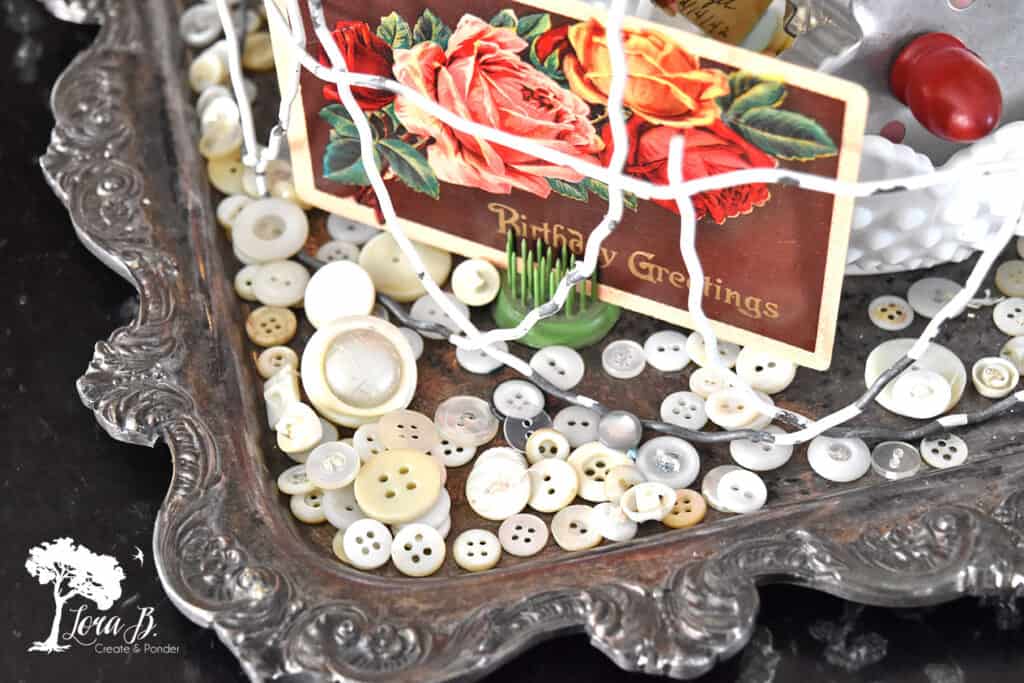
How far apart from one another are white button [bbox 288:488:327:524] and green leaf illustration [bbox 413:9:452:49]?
0.19 meters

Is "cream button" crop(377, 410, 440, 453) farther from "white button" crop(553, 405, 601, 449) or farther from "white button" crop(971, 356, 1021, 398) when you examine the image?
"white button" crop(971, 356, 1021, 398)

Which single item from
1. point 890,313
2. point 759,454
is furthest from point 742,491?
point 890,313

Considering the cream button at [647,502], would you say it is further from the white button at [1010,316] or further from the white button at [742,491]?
the white button at [1010,316]

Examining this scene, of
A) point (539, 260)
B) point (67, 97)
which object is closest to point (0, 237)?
point (67, 97)

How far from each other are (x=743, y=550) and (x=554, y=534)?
0.08 m

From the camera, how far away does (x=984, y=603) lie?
61cm

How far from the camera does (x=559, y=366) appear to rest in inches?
26.4

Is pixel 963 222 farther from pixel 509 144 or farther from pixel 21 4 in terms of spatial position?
pixel 21 4

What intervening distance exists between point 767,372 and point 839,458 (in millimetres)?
52

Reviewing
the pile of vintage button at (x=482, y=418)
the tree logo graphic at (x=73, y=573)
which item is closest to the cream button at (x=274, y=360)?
the pile of vintage button at (x=482, y=418)

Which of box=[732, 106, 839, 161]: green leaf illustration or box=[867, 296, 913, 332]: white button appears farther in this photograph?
box=[867, 296, 913, 332]: white button

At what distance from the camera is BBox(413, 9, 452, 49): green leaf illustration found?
63cm

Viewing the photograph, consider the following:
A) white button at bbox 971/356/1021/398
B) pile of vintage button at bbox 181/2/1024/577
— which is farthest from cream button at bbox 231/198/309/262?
white button at bbox 971/356/1021/398

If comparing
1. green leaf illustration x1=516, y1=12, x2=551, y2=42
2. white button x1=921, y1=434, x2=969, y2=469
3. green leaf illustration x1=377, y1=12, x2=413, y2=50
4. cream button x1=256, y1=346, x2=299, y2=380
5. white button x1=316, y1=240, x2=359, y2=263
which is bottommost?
white button x1=921, y1=434, x2=969, y2=469
